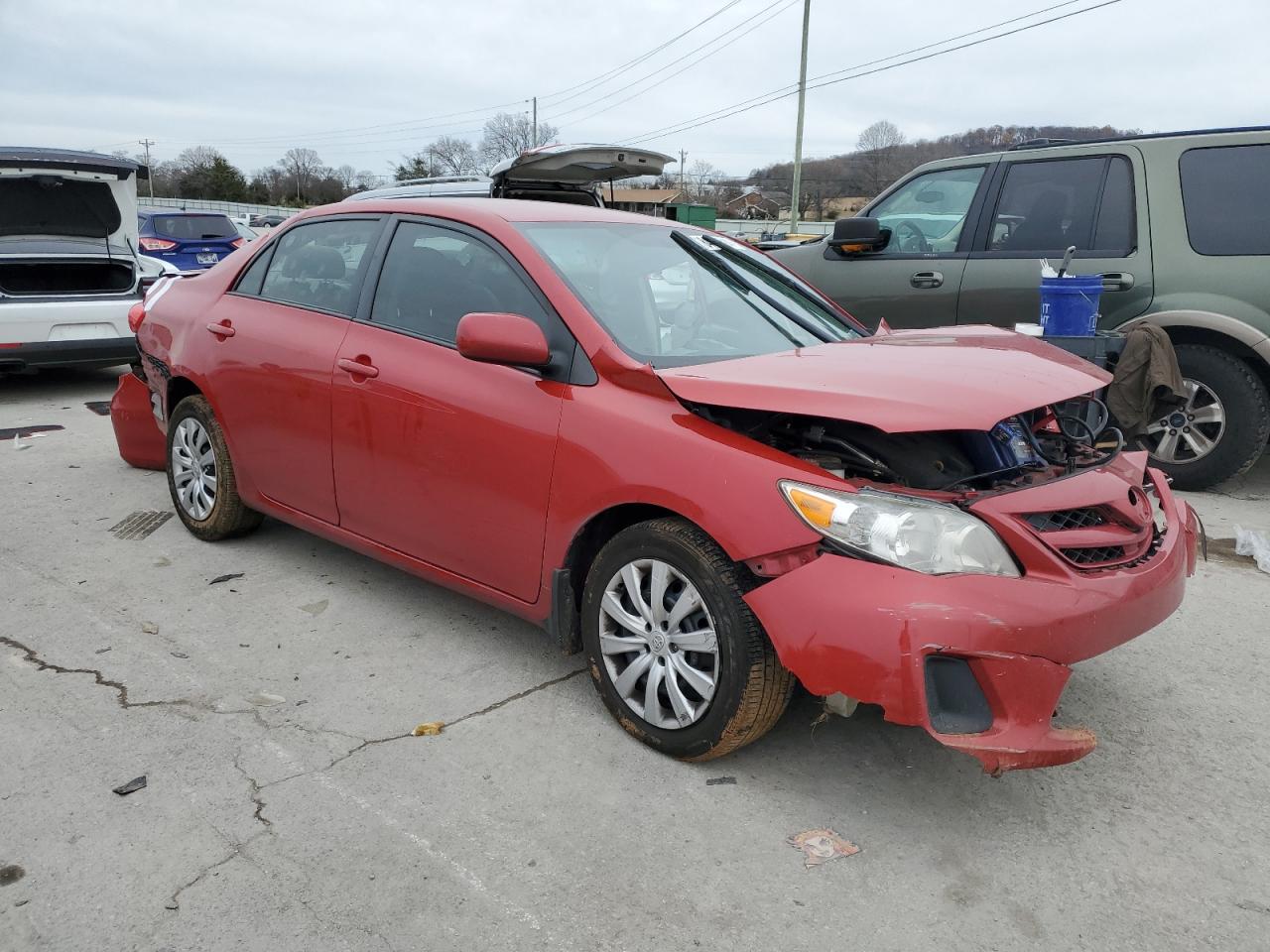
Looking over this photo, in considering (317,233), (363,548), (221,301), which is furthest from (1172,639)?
(221,301)

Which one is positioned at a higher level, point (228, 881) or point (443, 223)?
point (443, 223)

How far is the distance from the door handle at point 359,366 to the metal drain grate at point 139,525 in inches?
75.5

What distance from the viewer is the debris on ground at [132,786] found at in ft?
8.73

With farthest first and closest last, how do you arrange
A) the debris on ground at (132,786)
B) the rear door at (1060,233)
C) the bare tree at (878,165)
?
the bare tree at (878,165) → the rear door at (1060,233) → the debris on ground at (132,786)

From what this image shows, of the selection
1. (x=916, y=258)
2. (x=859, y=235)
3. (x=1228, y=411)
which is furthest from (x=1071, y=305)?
(x=859, y=235)

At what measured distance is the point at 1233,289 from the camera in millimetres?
5492

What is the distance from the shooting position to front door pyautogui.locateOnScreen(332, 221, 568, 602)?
3.13m

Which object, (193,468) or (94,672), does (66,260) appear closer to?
(193,468)

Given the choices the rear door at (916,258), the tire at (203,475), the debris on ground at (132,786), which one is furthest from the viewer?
the rear door at (916,258)

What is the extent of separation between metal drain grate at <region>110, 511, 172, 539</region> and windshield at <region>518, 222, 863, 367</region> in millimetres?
2852

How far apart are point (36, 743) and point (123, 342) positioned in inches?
Answer: 252

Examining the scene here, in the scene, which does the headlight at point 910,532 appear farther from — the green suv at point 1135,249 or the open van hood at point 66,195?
the open van hood at point 66,195

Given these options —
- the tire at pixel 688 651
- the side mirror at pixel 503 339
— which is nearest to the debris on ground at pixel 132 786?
the tire at pixel 688 651

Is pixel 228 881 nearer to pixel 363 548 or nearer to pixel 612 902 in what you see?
pixel 612 902
